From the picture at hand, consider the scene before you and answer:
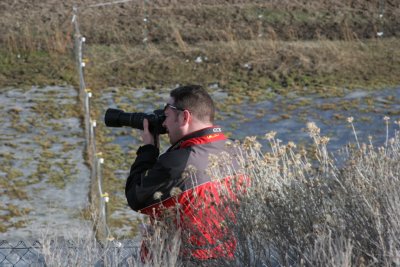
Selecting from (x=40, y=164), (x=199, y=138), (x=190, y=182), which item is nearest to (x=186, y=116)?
(x=199, y=138)

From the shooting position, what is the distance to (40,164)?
35.9 ft

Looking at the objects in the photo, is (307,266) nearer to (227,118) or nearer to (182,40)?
(227,118)

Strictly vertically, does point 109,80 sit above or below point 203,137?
below

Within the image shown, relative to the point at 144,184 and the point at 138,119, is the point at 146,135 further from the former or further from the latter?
the point at 144,184

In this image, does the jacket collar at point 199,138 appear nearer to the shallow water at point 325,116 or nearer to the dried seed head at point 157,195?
the dried seed head at point 157,195

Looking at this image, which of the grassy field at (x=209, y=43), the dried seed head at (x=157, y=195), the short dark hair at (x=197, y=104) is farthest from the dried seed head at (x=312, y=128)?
the grassy field at (x=209, y=43)

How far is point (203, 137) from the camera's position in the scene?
12.8 ft

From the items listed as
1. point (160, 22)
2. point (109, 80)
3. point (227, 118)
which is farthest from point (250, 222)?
point (160, 22)

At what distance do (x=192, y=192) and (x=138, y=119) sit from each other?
838 millimetres

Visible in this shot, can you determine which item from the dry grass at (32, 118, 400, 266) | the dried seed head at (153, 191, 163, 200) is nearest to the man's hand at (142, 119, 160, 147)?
the dry grass at (32, 118, 400, 266)

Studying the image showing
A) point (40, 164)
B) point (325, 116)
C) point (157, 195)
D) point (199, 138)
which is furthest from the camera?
point (325, 116)

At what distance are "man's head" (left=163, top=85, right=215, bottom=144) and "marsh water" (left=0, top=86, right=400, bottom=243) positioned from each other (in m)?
4.76

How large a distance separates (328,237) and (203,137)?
788 millimetres

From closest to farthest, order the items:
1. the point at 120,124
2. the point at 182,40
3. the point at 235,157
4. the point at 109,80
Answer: the point at 235,157
the point at 120,124
the point at 109,80
the point at 182,40
